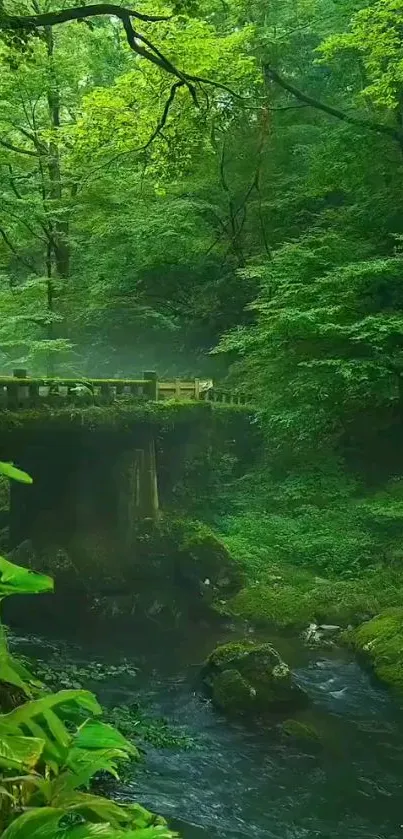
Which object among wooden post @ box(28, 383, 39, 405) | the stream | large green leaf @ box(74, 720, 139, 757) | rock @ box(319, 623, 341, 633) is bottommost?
the stream

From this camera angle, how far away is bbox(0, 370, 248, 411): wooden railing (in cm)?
1416

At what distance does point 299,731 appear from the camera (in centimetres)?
952

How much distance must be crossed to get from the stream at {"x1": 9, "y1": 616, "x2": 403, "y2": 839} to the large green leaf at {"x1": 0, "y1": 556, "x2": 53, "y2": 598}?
6.15 meters

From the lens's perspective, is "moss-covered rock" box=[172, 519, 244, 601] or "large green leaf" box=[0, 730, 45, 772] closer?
"large green leaf" box=[0, 730, 45, 772]

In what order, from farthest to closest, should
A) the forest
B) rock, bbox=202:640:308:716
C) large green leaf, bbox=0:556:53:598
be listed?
rock, bbox=202:640:308:716 → the forest → large green leaf, bbox=0:556:53:598

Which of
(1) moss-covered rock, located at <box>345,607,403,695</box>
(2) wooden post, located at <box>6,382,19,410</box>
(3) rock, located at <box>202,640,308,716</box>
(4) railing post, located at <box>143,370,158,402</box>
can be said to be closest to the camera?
(3) rock, located at <box>202,640,308,716</box>

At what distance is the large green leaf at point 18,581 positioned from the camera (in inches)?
83.8

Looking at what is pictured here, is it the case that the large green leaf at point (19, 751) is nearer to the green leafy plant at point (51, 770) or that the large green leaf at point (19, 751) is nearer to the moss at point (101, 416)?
the green leafy plant at point (51, 770)

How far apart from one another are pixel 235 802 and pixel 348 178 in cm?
1357

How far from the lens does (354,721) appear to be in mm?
10219

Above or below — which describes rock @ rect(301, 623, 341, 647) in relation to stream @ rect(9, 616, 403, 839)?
above

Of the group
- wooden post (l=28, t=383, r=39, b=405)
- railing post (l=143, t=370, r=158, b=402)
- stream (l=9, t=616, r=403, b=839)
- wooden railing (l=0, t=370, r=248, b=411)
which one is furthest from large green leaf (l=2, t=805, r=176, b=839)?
railing post (l=143, t=370, r=158, b=402)

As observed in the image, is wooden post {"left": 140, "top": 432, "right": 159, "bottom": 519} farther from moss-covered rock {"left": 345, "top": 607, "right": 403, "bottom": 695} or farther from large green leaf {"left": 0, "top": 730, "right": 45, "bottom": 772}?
large green leaf {"left": 0, "top": 730, "right": 45, "bottom": 772}

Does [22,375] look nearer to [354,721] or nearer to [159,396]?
[159,396]
